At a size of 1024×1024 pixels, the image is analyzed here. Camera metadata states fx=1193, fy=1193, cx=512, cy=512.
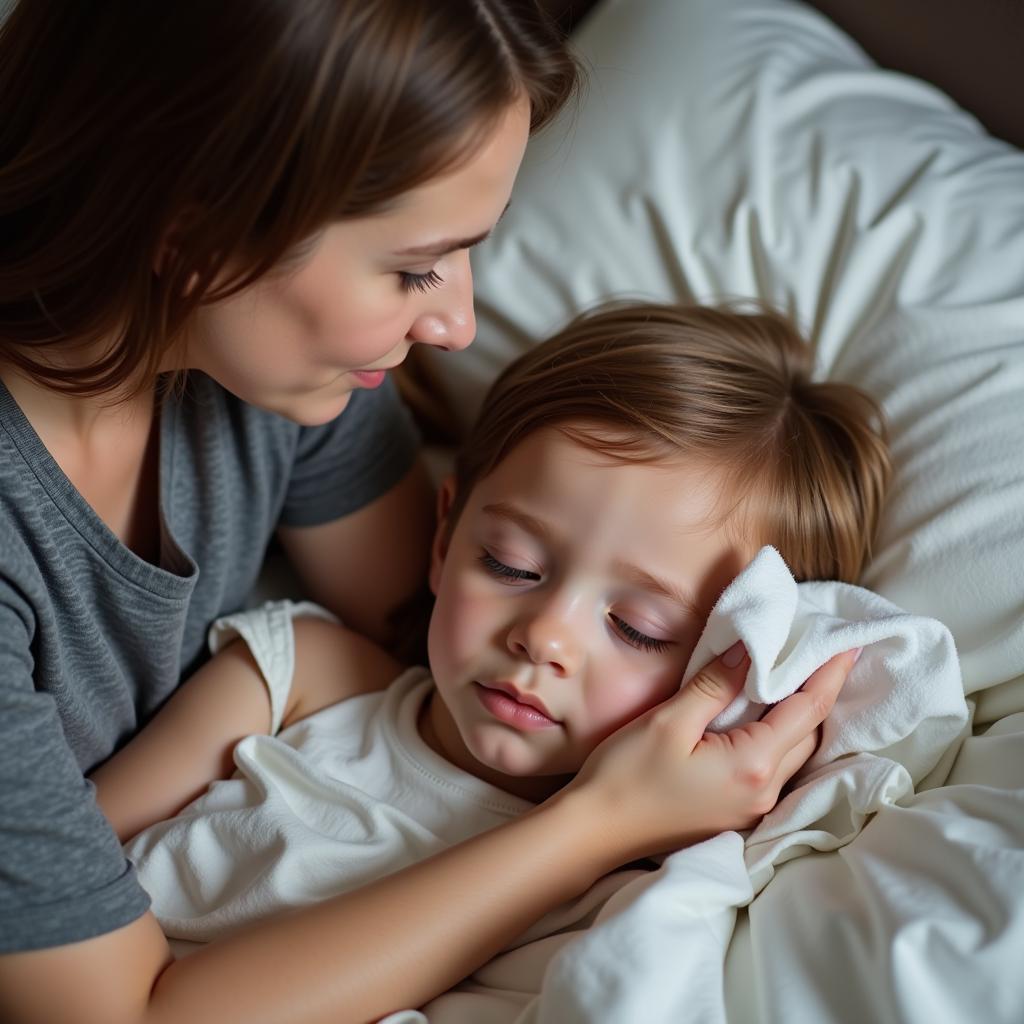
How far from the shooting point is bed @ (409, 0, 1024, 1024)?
2.92 ft

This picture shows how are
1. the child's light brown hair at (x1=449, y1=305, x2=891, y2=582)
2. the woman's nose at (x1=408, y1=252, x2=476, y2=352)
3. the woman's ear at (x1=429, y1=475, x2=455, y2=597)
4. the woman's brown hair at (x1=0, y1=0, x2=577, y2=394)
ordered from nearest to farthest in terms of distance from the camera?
the woman's brown hair at (x1=0, y1=0, x2=577, y2=394), the woman's nose at (x1=408, y1=252, x2=476, y2=352), the child's light brown hair at (x1=449, y1=305, x2=891, y2=582), the woman's ear at (x1=429, y1=475, x2=455, y2=597)

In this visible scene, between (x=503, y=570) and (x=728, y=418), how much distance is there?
0.89 ft

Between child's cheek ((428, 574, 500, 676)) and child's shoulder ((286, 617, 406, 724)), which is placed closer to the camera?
child's cheek ((428, 574, 500, 676))

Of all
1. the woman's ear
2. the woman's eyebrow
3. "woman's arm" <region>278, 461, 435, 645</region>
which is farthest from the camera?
"woman's arm" <region>278, 461, 435, 645</region>

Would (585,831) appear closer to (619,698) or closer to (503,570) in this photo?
(619,698)

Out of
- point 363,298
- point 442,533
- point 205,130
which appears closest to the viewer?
point 205,130

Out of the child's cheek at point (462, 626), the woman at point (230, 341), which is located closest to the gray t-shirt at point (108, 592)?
the woman at point (230, 341)

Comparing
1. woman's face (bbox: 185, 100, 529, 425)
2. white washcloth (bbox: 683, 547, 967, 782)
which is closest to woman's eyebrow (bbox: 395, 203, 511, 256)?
woman's face (bbox: 185, 100, 529, 425)

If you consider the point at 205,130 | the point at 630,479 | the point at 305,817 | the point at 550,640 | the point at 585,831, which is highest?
the point at 205,130

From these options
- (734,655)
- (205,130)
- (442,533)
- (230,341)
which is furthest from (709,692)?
(205,130)

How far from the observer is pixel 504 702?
1.13 m

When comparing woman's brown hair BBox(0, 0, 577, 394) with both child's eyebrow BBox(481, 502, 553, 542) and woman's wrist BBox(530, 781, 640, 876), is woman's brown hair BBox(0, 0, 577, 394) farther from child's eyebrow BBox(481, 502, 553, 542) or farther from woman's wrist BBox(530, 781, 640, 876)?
woman's wrist BBox(530, 781, 640, 876)

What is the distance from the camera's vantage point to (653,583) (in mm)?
1120

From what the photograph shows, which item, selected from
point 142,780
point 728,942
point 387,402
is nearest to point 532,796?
point 728,942
